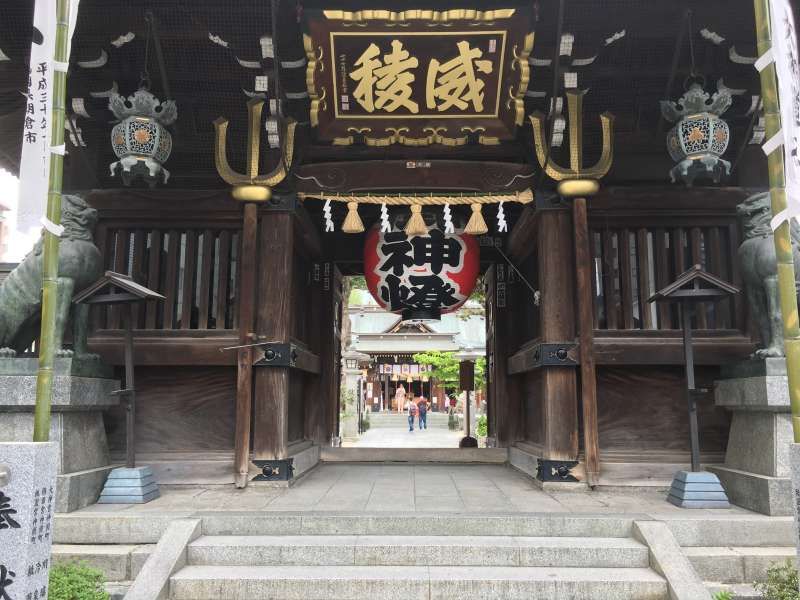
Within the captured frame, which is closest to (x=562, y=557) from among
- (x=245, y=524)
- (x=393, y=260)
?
(x=245, y=524)

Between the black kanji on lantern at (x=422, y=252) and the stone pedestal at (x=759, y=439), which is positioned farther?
the black kanji on lantern at (x=422, y=252)

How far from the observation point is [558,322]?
23.6ft

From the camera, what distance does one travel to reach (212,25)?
273 inches

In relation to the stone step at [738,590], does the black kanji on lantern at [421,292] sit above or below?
above

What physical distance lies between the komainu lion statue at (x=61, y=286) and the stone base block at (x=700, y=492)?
22.2ft

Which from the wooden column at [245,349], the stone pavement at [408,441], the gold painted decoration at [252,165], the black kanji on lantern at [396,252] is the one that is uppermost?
the gold painted decoration at [252,165]

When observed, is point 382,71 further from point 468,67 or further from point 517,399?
point 517,399

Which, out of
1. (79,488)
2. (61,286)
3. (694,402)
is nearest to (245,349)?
(61,286)

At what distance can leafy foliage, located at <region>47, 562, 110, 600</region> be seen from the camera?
383 cm

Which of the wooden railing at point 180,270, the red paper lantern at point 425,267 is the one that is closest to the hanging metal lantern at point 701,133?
the red paper lantern at point 425,267

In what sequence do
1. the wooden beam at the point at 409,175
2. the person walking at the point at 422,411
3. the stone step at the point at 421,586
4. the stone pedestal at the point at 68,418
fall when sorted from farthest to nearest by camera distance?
the person walking at the point at 422,411
the wooden beam at the point at 409,175
the stone pedestal at the point at 68,418
the stone step at the point at 421,586

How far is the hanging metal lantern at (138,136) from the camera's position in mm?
6820

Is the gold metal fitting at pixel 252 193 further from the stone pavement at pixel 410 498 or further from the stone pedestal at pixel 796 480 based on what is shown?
the stone pedestal at pixel 796 480

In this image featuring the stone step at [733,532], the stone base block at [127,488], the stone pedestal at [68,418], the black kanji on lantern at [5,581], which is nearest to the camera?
the black kanji on lantern at [5,581]
